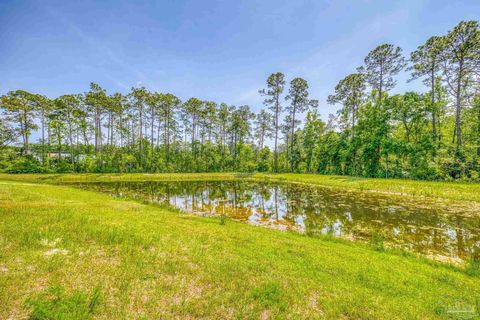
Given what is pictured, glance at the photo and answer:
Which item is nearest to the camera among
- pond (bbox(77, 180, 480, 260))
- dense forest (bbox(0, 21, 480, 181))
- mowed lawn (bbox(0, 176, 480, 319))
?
mowed lawn (bbox(0, 176, 480, 319))

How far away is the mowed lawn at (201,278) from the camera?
3.58 metres

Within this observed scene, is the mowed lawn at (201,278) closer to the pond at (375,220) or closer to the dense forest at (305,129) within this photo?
the pond at (375,220)

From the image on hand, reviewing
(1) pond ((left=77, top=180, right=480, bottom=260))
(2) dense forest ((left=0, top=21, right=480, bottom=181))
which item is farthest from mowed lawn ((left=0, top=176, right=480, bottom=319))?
(2) dense forest ((left=0, top=21, right=480, bottom=181))

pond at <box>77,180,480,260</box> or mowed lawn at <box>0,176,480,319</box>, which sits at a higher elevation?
mowed lawn at <box>0,176,480,319</box>

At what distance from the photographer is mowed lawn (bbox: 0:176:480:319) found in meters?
3.58

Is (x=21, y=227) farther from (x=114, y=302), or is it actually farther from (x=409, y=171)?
(x=409, y=171)

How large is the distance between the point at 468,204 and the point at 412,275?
14757 millimetres

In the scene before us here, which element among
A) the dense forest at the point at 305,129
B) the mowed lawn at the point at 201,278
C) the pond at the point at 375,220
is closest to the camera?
the mowed lawn at the point at 201,278

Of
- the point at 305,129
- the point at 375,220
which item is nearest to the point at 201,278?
the point at 375,220

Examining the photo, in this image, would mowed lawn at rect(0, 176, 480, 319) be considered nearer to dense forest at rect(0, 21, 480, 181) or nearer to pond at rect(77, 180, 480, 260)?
pond at rect(77, 180, 480, 260)

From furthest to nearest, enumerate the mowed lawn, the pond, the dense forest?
the dense forest → the pond → the mowed lawn

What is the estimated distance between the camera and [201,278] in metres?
4.52

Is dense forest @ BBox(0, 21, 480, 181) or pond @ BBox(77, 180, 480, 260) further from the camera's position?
dense forest @ BBox(0, 21, 480, 181)

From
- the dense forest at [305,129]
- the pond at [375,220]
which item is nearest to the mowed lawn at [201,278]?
the pond at [375,220]
